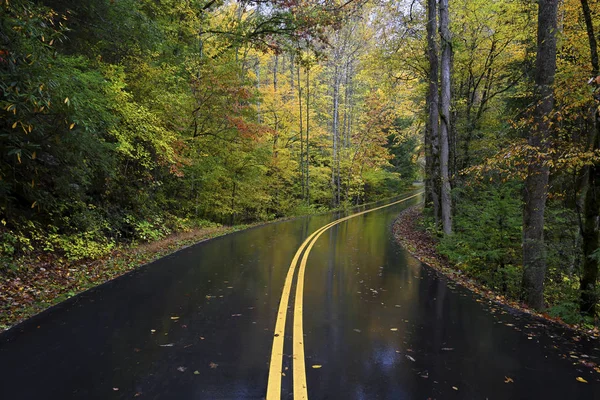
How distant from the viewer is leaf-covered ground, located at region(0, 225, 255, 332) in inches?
214

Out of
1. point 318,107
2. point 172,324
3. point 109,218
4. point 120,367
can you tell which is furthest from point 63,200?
point 318,107

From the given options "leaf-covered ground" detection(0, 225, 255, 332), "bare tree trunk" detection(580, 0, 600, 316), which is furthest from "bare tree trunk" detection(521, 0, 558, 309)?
"leaf-covered ground" detection(0, 225, 255, 332)

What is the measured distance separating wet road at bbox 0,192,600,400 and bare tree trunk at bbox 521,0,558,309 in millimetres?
1543

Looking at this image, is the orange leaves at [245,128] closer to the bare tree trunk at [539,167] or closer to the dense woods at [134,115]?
the dense woods at [134,115]

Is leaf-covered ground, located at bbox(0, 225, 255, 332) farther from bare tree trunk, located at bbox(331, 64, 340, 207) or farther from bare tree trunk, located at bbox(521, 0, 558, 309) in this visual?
bare tree trunk, located at bbox(331, 64, 340, 207)

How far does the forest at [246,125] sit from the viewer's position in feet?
21.4

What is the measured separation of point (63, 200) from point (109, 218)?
1.75m

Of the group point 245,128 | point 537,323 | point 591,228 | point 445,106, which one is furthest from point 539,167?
point 245,128

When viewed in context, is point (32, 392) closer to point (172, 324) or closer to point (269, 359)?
point (172, 324)

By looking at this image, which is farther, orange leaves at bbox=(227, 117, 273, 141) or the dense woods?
orange leaves at bbox=(227, 117, 273, 141)

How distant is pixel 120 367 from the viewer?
3.74 meters

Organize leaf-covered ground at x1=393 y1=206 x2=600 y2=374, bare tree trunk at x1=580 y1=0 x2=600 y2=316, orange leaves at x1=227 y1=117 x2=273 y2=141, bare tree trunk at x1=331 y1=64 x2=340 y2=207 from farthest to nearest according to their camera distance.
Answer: bare tree trunk at x1=331 y1=64 x2=340 y2=207, orange leaves at x1=227 y1=117 x2=273 y2=141, bare tree trunk at x1=580 y1=0 x2=600 y2=316, leaf-covered ground at x1=393 y1=206 x2=600 y2=374

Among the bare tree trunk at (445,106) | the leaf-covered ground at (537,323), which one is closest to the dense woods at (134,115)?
the bare tree trunk at (445,106)

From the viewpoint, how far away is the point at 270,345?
14.4 feet
